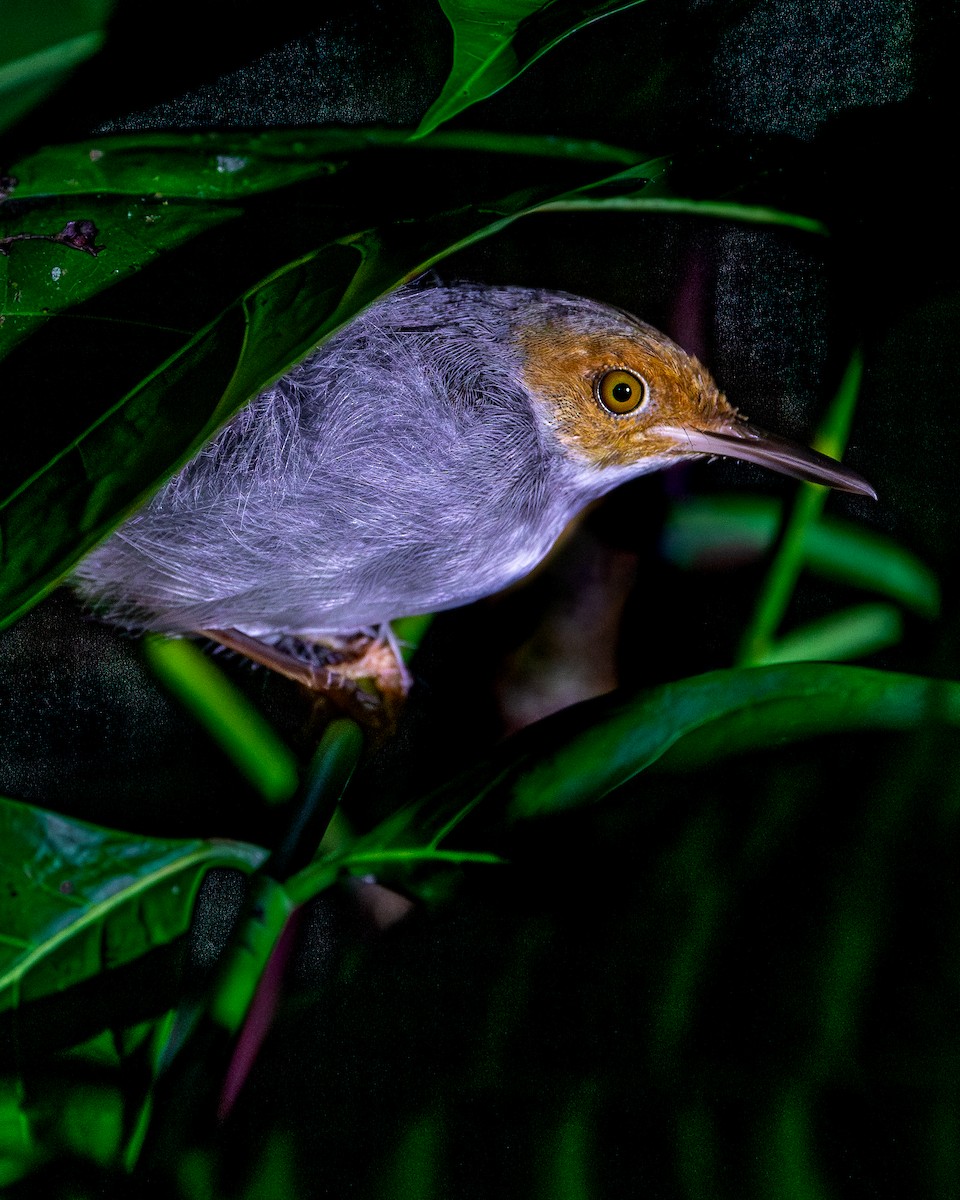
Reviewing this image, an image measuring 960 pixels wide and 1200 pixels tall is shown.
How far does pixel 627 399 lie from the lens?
2.43ft

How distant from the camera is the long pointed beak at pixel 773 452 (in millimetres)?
733

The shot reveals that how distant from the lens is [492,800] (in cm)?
61

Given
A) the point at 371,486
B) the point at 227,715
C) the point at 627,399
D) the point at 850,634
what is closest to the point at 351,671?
the point at 227,715

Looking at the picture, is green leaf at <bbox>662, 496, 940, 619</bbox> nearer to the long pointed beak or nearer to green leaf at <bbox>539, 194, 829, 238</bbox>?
the long pointed beak

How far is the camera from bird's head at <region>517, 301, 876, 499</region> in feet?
2.38

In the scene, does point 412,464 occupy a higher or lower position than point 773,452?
higher

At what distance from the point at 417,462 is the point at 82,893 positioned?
0.43m

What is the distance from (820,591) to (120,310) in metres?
0.63

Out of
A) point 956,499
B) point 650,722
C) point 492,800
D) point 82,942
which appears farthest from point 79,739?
point 956,499

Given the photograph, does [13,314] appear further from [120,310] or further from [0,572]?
[0,572]

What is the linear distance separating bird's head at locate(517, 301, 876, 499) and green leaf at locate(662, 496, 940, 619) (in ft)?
0.16

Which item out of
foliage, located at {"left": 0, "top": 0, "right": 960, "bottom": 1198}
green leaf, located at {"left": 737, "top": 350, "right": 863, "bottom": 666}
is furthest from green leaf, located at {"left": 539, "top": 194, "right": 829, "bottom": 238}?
green leaf, located at {"left": 737, "top": 350, "right": 863, "bottom": 666}

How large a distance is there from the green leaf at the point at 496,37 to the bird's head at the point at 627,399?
0.24 meters

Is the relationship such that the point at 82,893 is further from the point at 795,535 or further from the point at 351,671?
the point at 795,535
